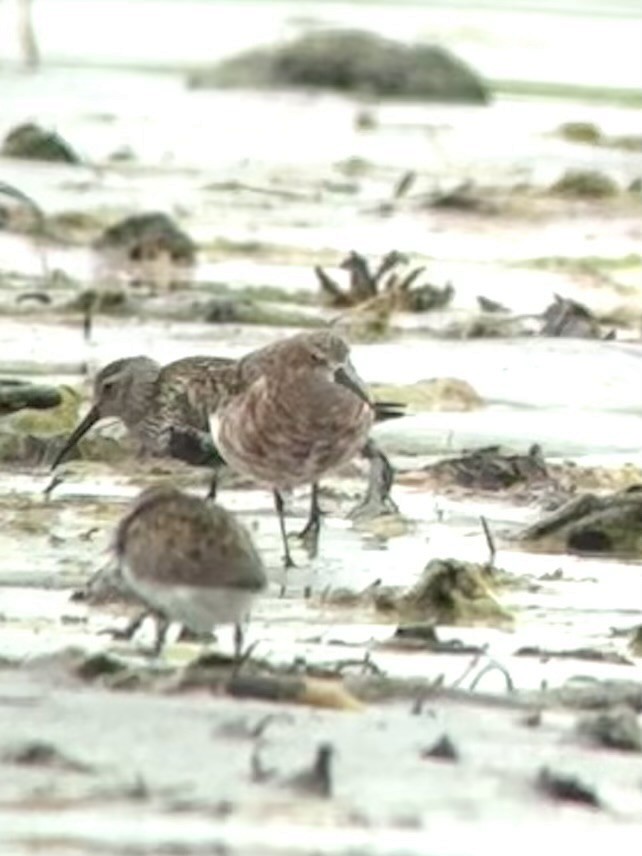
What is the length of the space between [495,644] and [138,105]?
1219cm

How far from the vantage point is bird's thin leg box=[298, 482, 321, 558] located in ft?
29.1

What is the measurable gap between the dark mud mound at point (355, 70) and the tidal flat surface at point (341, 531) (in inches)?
66.5

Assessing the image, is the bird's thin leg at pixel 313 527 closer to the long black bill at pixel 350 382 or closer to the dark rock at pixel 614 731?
the long black bill at pixel 350 382

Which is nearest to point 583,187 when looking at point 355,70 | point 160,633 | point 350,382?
point 355,70

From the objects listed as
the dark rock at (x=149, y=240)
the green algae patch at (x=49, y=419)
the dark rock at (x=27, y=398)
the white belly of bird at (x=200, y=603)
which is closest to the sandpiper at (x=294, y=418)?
the green algae patch at (x=49, y=419)

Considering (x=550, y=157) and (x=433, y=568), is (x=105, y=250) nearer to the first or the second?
(x=550, y=157)

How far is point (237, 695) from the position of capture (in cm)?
679

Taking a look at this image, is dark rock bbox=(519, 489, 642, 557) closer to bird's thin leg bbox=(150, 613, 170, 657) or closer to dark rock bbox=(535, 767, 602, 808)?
bird's thin leg bbox=(150, 613, 170, 657)

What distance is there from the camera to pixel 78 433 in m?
9.84

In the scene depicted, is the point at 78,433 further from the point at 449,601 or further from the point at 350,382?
the point at 449,601

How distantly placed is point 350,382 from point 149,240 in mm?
4703

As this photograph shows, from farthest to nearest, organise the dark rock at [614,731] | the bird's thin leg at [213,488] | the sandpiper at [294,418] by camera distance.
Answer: the bird's thin leg at [213,488] → the sandpiper at [294,418] → the dark rock at [614,731]

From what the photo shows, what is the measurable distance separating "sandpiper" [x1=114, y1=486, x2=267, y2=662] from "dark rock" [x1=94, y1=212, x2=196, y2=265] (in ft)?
21.5

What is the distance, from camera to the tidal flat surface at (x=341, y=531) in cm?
609
